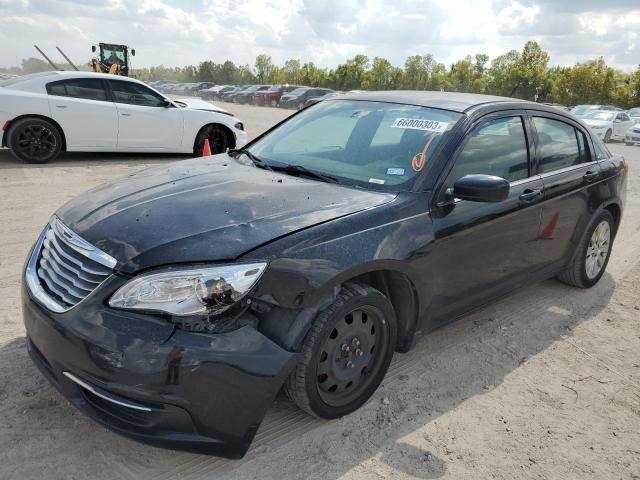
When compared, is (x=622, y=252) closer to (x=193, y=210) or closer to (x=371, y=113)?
(x=371, y=113)

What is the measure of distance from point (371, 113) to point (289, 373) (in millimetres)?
2047

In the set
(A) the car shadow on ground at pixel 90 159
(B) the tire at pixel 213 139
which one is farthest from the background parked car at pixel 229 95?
(B) the tire at pixel 213 139

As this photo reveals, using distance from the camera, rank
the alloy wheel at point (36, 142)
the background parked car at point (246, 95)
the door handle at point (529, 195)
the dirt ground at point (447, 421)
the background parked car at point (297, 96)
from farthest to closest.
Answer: the background parked car at point (246, 95), the background parked car at point (297, 96), the alloy wheel at point (36, 142), the door handle at point (529, 195), the dirt ground at point (447, 421)

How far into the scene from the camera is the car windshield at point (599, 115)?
72.6 feet

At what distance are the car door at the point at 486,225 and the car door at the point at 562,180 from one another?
16 cm

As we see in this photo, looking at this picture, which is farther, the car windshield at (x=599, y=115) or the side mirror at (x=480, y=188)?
the car windshield at (x=599, y=115)

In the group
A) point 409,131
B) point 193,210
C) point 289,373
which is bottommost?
point 289,373

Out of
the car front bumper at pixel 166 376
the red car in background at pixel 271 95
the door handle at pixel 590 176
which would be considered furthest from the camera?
the red car in background at pixel 271 95

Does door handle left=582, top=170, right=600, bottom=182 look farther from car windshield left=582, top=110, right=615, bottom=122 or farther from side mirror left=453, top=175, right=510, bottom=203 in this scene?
car windshield left=582, top=110, right=615, bottom=122

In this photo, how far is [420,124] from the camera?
3.53 meters

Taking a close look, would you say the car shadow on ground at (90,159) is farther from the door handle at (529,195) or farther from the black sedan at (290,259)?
the door handle at (529,195)

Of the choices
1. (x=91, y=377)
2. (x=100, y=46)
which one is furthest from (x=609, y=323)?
(x=100, y=46)

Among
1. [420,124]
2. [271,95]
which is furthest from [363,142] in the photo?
[271,95]

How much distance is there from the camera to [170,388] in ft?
7.44
